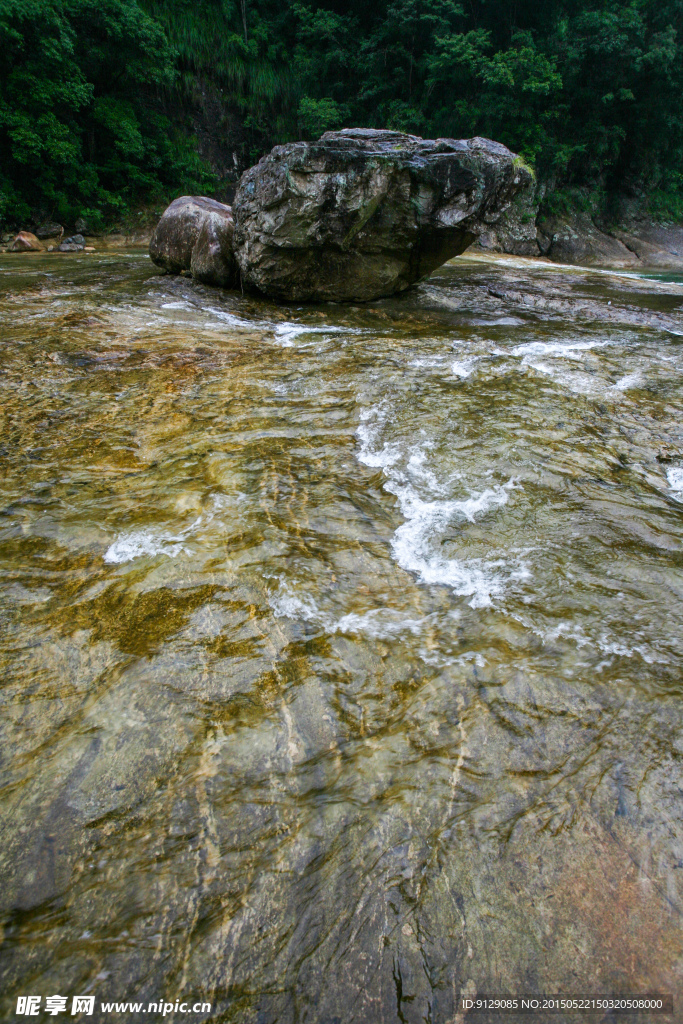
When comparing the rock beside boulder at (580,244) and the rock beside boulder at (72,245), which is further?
the rock beside boulder at (580,244)

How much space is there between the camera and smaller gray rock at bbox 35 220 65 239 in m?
13.6

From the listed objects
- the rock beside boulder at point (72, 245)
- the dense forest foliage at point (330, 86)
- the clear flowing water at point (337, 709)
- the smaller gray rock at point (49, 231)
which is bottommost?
the clear flowing water at point (337, 709)

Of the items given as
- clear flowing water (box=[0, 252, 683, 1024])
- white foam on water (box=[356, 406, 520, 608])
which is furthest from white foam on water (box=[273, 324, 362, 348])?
white foam on water (box=[356, 406, 520, 608])

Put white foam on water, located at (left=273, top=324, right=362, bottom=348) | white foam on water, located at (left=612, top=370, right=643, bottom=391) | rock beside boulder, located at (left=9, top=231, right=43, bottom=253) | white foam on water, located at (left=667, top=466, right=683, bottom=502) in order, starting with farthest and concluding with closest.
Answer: rock beside boulder, located at (left=9, top=231, right=43, bottom=253) → white foam on water, located at (left=273, top=324, right=362, bottom=348) → white foam on water, located at (left=612, top=370, right=643, bottom=391) → white foam on water, located at (left=667, top=466, right=683, bottom=502)

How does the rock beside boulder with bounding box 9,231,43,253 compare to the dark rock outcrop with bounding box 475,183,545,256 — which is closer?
the rock beside boulder with bounding box 9,231,43,253

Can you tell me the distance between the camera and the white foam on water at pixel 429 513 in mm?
2197

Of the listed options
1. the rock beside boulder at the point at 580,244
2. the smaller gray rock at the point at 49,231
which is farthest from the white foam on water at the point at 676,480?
the rock beside boulder at the point at 580,244

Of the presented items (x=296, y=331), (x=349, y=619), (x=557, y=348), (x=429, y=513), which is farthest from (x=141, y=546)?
(x=557, y=348)

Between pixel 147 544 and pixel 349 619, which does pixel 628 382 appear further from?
pixel 147 544

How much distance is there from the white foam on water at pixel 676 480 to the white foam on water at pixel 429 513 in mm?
890

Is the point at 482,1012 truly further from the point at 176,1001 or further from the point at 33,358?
the point at 33,358

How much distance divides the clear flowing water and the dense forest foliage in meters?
15.0

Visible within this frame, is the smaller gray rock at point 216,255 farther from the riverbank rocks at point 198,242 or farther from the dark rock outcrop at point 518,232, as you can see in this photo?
the dark rock outcrop at point 518,232

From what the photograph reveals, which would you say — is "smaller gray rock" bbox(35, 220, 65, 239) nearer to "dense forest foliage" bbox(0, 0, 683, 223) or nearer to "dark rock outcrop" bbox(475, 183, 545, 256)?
"dense forest foliage" bbox(0, 0, 683, 223)
